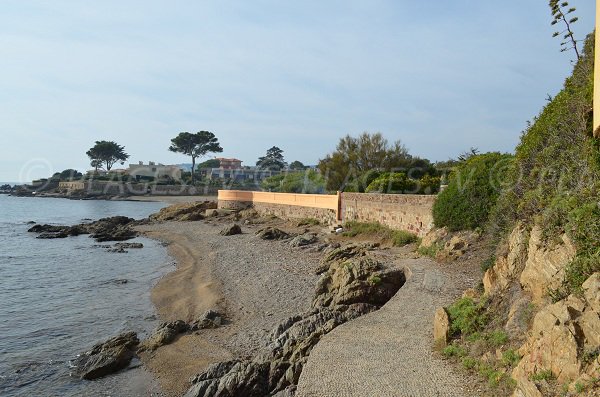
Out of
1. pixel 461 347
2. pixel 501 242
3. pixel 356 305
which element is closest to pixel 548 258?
pixel 461 347

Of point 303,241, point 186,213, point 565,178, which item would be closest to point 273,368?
point 565,178

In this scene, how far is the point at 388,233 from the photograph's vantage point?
2239 centimetres

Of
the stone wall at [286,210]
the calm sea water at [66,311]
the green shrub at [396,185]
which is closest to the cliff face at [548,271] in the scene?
the calm sea water at [66,311]

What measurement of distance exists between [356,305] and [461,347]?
3.64m

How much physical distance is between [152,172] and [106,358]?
119057 millimetres

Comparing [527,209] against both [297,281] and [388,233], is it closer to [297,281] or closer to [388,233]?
[297,281]

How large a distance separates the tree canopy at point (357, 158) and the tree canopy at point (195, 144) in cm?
6762

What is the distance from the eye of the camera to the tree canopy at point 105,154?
117 metres

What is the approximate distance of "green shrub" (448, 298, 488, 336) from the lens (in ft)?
25.7

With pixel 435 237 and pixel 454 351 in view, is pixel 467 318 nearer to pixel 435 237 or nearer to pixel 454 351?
pixel 454 351

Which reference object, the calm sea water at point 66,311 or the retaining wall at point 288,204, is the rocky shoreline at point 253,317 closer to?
the calm sea water at point 66,311

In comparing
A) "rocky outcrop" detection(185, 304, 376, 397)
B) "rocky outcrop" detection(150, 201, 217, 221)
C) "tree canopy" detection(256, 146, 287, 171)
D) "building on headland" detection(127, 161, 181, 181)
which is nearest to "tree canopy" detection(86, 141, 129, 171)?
"building on headland" detection(127, 161, 181, 181)

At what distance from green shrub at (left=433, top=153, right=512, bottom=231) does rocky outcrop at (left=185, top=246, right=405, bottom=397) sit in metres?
4.06

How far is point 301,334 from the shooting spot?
32.7 ft
